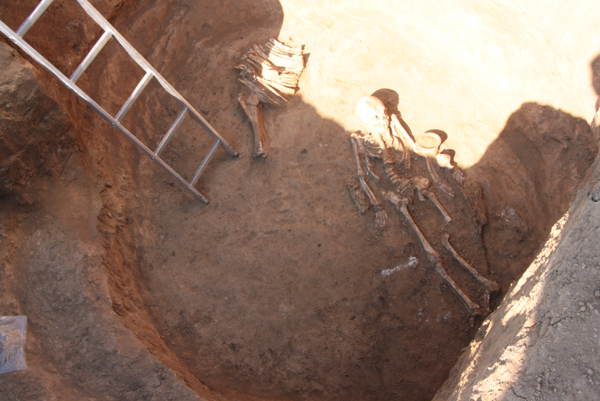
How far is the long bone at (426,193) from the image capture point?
3.68 meters

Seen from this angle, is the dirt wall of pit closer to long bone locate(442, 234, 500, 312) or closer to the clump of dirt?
long bone locate(442, 234, 500, 312)

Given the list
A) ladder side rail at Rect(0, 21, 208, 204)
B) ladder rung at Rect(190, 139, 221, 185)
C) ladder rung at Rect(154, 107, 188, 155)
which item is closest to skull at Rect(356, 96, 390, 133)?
ladder rung at Rect(190, 139, 221, 185)

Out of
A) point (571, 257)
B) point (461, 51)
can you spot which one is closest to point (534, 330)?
point (571, 257)

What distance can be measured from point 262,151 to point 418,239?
184 cm

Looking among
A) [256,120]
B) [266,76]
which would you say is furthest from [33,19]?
[266,76]

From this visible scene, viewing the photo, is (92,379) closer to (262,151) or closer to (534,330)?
(262,151)

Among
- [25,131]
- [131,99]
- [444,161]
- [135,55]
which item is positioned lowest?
[25,131]

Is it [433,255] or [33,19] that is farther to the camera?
[433,255]

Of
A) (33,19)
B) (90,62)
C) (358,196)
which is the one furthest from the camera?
(358,196)

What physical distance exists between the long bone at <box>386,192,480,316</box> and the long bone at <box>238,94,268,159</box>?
142cm

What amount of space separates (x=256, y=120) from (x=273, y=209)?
41.0 inches

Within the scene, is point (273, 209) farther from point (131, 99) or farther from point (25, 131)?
point (25, 131)

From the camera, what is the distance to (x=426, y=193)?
149 inches

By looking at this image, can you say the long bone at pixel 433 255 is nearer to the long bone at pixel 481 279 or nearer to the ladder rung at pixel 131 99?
the long bone at pixel 481 279
